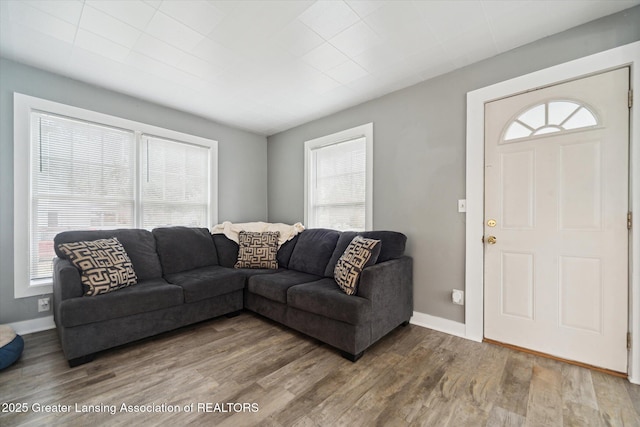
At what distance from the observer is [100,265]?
2.25 m

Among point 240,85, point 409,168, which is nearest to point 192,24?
point 240,85

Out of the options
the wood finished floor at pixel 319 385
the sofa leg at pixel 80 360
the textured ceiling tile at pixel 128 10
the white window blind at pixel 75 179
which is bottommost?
the wood finished floor at pixel 319 385

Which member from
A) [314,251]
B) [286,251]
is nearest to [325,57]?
[314,251]

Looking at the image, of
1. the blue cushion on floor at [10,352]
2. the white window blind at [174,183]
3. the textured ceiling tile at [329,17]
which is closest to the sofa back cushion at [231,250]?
the white window blind at [174,183]

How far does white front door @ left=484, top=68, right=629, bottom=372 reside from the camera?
6.08 feet

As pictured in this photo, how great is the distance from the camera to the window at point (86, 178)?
2473 millimetres

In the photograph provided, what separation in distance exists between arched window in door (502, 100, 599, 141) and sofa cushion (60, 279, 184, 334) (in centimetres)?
333

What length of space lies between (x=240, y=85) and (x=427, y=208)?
2409 mm

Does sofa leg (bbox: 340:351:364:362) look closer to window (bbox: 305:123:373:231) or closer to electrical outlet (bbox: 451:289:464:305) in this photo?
electrical outlet (bbox: 451:289:464:305)

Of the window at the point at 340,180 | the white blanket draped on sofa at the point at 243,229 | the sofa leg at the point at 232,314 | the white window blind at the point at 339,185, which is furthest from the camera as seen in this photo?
the white blanket draped on sofa at the point at 243,229

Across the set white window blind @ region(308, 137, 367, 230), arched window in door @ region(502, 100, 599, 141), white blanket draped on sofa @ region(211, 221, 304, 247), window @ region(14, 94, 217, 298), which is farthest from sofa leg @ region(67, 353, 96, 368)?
arched window in door @ region(502, 100, 599, 141)

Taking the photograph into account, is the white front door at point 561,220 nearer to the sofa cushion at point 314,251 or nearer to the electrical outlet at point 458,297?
the electrical outlet at point 458,297

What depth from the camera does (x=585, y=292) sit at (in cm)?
195

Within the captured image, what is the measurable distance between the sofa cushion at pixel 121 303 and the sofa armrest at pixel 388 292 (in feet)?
5.73
